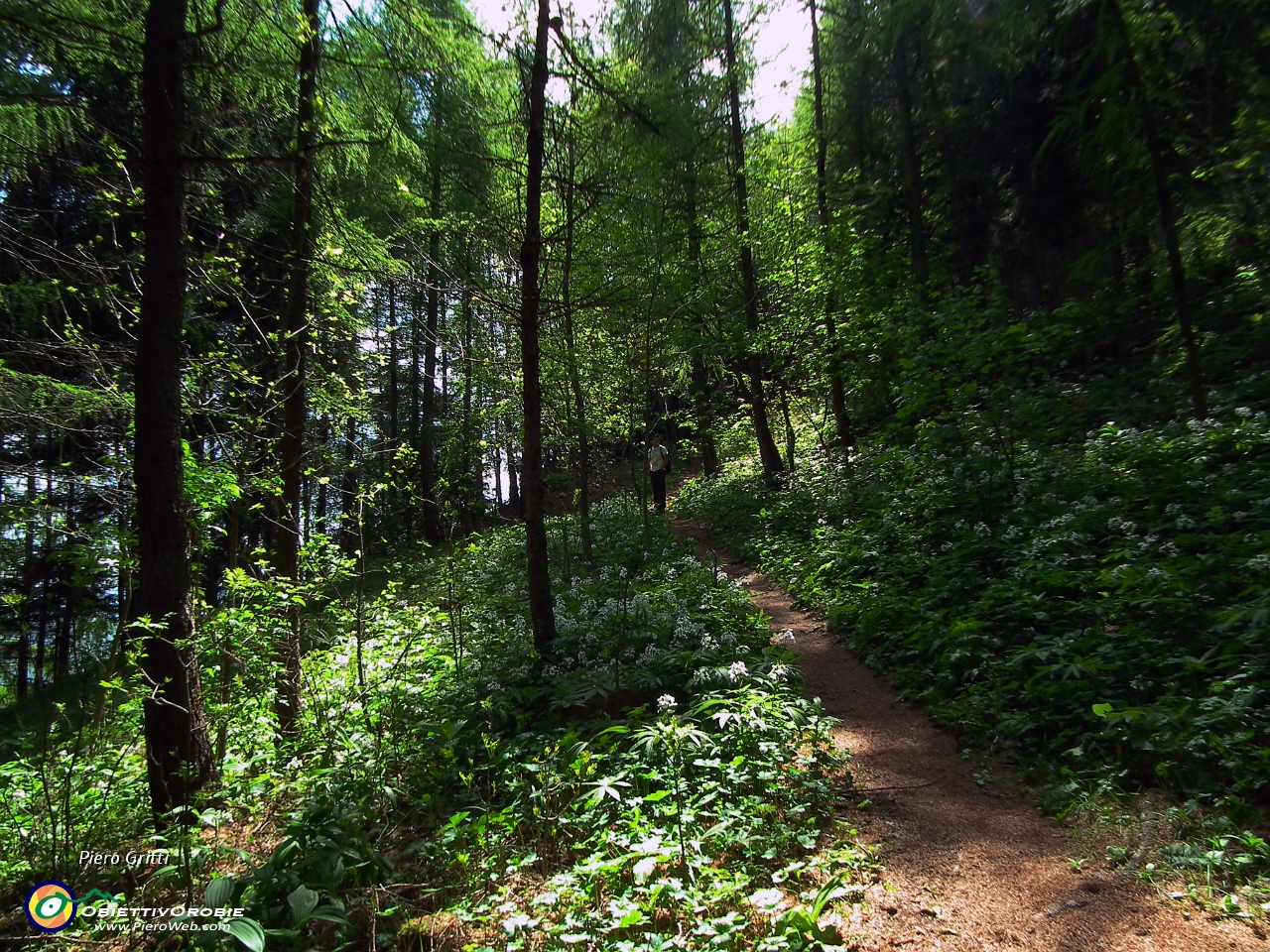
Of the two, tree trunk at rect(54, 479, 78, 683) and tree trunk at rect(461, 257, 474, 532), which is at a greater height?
tree trunk at rect(461, 257, 474, 532)

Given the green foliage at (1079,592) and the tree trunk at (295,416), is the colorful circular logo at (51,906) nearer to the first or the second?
the tree trunk at (295,416)

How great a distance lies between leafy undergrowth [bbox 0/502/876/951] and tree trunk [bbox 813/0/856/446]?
24.9ft

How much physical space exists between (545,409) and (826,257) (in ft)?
21.5

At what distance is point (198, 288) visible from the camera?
22.1 ft

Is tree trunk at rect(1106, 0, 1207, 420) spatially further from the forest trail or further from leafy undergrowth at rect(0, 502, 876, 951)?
leafy undergrowth at rect(0, 502, 876, 951)

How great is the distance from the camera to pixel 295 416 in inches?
260

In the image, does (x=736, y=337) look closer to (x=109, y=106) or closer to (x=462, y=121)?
(x=462, y=121)

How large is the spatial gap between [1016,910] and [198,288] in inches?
335

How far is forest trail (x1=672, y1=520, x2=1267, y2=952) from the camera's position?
9.05 feet

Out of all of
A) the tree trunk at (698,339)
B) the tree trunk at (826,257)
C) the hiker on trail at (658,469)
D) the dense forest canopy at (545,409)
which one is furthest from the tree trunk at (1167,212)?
the hiker on trail at (658,469)

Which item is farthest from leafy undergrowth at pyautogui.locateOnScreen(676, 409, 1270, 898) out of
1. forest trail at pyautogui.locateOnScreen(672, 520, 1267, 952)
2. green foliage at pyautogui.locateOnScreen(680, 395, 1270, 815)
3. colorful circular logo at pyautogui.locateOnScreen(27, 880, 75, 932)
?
colorful circular logo at pyautogui.locateOnScreen(27, 880, 75, 932)

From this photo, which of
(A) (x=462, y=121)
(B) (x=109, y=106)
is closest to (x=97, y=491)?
(B) (x=109, y=106)

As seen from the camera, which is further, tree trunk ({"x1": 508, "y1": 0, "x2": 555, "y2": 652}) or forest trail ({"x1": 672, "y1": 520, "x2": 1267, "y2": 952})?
tree trunk ({"x1": 508, "y1": 0, "x2": 555, "y2": 652})

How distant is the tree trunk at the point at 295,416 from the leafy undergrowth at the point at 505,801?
301 mm
